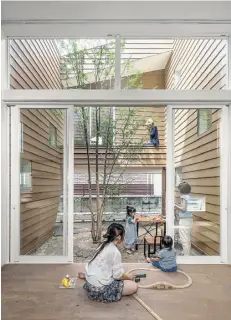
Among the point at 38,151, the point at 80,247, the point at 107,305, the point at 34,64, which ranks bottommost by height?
the point at 80,247

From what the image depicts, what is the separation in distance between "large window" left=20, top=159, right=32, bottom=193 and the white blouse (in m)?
1.75

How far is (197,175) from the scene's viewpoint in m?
4.20

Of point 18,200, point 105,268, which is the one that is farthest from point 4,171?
point 105,268

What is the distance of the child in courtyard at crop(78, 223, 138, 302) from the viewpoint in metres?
2.76

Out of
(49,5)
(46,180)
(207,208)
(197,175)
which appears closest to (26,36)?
(49,5)

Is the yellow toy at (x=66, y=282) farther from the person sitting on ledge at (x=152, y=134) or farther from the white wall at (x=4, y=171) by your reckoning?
the person sitting on ledge at (x=152, y=134)

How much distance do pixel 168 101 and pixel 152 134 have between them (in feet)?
10.9

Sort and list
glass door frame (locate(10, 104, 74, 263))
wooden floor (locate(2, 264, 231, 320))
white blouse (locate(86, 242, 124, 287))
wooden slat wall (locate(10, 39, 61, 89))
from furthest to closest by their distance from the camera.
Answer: wooden slat wall (locate(10, 39, 61, 89))
glass door frame (locate(10, 104, 74, 263))
white blouse (locate(86, 242, 124, 287))
wooden floor (locate(2, 264, 231, 320))

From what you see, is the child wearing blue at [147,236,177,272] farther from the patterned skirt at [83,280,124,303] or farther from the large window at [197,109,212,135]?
the large window at [197,109,212,135]

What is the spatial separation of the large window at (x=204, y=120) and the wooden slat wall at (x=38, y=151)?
1.91 meters

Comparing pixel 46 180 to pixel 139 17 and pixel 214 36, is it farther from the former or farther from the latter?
pixel 214 36

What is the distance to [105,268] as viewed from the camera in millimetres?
2773

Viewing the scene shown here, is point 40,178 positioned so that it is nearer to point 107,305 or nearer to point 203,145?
point 107,305

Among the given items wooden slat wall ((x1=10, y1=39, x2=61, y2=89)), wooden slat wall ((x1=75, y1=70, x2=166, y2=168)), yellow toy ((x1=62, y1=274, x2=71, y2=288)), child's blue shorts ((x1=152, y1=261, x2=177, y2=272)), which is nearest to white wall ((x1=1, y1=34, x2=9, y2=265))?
wooden slat wall ((x1=10, y1=39, x2=61, y2=89))
